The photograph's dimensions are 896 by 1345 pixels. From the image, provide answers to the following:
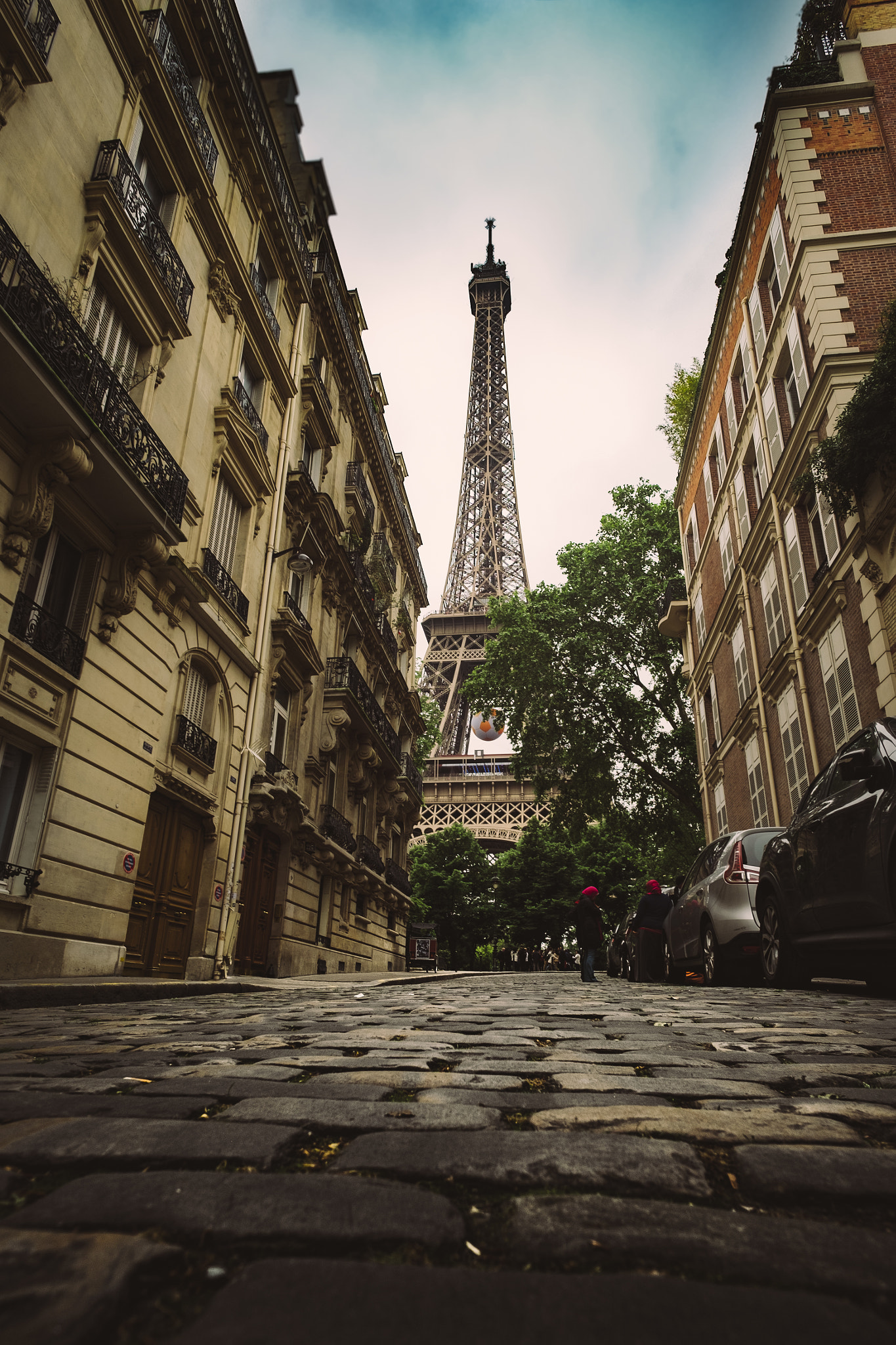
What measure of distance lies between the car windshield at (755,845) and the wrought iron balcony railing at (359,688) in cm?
1201

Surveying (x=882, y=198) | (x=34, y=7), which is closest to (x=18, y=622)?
(x=34, y=7)

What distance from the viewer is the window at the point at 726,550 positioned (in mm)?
21781

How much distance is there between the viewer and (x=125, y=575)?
10.7 m

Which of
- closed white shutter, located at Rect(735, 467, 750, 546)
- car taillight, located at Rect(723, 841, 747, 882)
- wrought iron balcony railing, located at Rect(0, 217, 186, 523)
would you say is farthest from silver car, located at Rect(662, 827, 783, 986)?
closed white shutter, located at Rect(735, 467, 750, 546)

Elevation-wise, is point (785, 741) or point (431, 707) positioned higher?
point (431, 707)

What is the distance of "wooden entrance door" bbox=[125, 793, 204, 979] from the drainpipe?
60cm

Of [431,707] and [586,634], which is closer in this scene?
[586,634]

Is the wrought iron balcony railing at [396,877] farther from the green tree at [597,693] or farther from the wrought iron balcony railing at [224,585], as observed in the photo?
the wrought iron balcony railing at [224,585]

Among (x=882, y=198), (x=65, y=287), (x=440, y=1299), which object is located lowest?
(x=440, y=1299)

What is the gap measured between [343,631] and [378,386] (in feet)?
36.7

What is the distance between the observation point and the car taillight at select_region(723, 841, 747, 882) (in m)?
9.20

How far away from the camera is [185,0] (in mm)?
13484

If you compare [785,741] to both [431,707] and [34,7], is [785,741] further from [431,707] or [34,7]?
[431,707]

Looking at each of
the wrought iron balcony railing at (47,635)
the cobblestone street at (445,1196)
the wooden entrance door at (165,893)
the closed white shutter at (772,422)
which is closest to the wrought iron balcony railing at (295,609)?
the wooden entrance door at (165,893)
